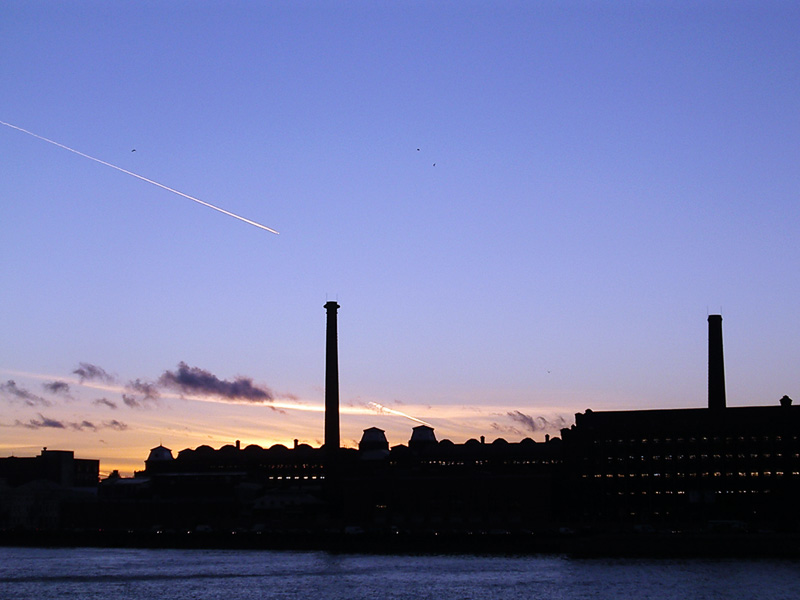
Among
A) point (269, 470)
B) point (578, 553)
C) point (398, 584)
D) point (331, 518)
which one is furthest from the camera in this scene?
point (269, 470)

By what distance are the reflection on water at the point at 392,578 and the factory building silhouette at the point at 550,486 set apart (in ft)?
70.3

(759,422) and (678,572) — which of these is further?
(759,422)

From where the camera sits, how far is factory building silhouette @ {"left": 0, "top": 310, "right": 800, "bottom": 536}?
12538 centimetres

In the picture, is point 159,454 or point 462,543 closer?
point 462,543

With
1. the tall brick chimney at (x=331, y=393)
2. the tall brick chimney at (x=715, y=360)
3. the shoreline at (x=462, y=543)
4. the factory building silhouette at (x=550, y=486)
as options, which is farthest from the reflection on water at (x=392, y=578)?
the tall brick chimney at (x=715, y=360)

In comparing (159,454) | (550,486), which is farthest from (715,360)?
(159,454)

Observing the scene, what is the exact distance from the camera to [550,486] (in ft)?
416

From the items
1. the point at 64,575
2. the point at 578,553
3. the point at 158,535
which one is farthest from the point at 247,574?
the point at 158,535

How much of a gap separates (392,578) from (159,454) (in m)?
86.3

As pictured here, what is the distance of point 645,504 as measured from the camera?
128500 mm

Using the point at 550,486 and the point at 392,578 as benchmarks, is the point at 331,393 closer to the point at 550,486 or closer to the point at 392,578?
the point at 550,486

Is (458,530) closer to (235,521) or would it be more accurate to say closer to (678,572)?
(235,521)

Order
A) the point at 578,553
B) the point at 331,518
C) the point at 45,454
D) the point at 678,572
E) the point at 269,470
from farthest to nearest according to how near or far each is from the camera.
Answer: the point at 45,454 → the point at 269,470 → the point at 331,518 → the point at 578,553 → the point at 678,572

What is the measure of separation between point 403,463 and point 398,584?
6746 centimetres
